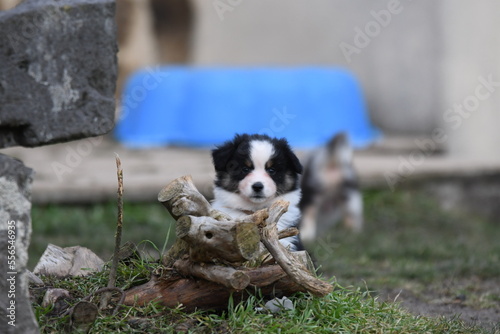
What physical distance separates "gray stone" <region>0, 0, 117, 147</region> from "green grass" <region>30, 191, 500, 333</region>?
801 mm

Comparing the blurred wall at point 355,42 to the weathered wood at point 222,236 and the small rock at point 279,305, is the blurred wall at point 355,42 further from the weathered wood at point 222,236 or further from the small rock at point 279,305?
the weathered wood at point 222,236

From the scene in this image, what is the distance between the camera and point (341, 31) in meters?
13.4

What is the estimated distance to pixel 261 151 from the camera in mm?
4637

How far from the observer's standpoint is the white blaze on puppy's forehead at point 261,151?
183 inches

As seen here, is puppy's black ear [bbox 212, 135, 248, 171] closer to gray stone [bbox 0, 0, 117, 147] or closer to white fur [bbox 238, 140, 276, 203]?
white fur [bbox 238, 140, 276, 203]

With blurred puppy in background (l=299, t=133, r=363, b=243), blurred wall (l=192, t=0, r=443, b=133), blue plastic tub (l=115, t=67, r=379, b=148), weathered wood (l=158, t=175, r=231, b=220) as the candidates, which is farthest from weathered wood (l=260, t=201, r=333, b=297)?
blurred wall (l=192, t=0, r=443, b=133)

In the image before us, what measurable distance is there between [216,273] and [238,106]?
25.7 ft

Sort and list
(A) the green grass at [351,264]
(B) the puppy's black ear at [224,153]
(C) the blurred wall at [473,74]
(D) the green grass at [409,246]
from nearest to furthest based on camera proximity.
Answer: (A) the green grass at [351,264], (B) the puppy's black ear at [224,153], (D) the green grass at [409,246], (C) the blurred wall at [473,74]

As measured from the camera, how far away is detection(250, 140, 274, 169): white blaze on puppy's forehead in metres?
4.64

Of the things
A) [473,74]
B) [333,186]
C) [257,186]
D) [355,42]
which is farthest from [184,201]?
[355,42]

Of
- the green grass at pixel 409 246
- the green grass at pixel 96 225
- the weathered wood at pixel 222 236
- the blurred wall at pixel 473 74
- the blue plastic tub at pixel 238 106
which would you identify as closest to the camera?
the weathered wood at pixel 222 236

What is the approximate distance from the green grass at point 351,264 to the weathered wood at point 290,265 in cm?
14

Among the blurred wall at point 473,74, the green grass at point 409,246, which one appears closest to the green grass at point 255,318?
the green grass at point 409,246

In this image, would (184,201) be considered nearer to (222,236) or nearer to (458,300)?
(222,236)
